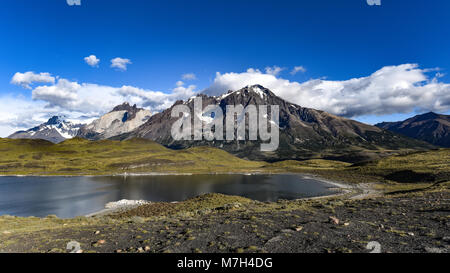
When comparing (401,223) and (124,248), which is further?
(401,223)

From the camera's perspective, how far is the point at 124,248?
19453mm

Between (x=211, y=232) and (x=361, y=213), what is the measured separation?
2057 cm
